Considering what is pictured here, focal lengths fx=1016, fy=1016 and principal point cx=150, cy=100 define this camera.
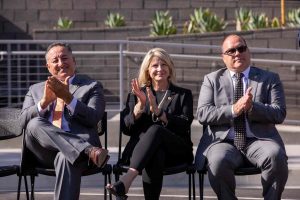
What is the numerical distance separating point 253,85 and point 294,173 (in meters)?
1.84

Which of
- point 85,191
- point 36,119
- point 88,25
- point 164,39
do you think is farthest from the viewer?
point 88,25

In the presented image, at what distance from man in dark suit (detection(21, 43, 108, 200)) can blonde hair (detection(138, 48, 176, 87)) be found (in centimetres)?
36

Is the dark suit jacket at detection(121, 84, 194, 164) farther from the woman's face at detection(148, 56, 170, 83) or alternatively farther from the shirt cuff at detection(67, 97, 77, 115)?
the shirt cuff at detection(67, 97, 77, 115)

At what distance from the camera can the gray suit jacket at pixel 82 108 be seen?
7.56m

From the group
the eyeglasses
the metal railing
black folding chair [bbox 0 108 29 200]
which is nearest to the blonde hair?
the eyeglasses

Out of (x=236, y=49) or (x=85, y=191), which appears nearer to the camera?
(x=236, y=49)

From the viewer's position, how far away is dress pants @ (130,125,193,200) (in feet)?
24.3

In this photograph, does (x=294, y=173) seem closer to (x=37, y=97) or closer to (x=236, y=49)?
(x=236, y=49)

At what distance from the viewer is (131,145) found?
25.1ft

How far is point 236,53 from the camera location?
302 inches

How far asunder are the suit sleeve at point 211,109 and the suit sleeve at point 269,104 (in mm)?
178

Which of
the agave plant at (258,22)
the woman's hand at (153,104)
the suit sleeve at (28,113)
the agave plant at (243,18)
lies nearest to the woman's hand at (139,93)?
the woman's hand at (153,104)

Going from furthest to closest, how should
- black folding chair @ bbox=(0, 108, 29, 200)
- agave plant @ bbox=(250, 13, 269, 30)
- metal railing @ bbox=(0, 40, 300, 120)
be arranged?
agave plant @ bbox=(250, 13, 269, 30)
metal railing @ bbox=(0, 40, 300, 120)
black folding chair @ bbox=(0, 108, 29, 200)

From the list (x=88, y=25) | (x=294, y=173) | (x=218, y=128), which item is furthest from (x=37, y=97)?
(x=88, y=25)
